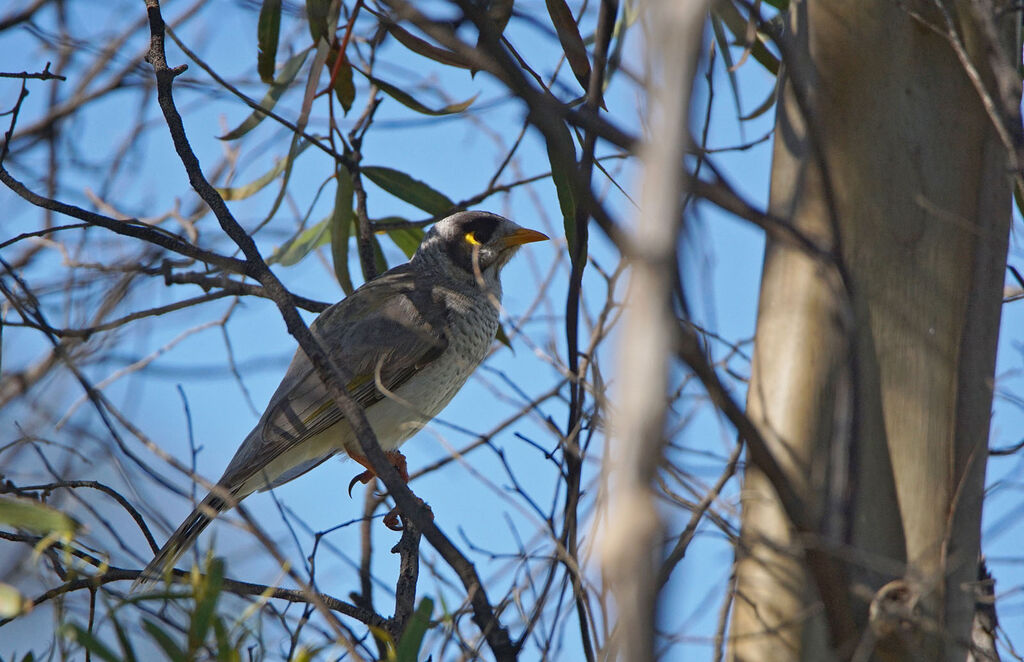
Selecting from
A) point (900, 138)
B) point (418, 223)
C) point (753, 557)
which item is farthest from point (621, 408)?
point (418, 223)

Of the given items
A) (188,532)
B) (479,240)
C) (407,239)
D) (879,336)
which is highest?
(479,240)

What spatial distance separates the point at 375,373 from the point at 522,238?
1209mm

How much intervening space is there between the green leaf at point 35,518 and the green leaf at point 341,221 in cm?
218

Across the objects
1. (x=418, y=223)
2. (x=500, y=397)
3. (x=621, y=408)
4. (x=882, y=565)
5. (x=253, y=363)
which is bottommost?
(x=621, y=408)

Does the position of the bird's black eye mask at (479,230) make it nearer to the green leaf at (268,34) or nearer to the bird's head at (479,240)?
the bird's head at (479,240)

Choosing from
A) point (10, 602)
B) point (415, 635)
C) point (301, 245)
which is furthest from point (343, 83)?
point (10, 602)

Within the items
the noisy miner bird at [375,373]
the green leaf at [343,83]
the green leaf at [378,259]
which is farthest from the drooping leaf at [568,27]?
the green leaf at [378,259]

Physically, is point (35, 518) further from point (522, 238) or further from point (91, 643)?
point (522, 238)

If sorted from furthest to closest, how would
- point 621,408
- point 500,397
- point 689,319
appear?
1. point 500,397
2. point 689,319
3. point 621,408

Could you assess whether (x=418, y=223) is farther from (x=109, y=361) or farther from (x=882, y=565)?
(x=882, y=565)

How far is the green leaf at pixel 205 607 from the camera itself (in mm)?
1670

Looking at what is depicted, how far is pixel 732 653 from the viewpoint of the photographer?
1768 millimetres

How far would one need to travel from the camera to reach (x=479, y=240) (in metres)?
4.60

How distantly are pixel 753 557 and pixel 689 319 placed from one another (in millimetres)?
688
